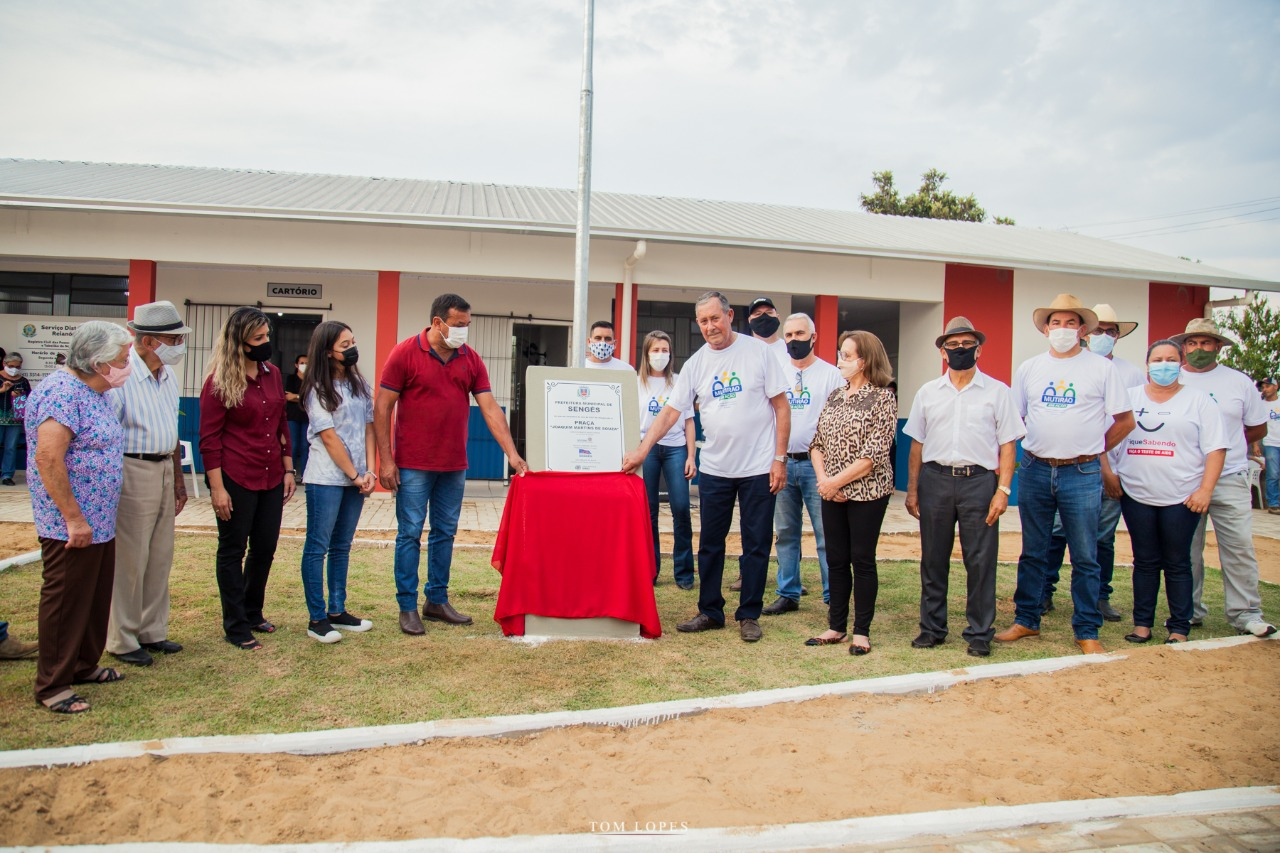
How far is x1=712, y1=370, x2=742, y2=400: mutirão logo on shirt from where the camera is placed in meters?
5.36

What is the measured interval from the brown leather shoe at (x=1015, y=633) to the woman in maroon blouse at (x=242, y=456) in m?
4.60

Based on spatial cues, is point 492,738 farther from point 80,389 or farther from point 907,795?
point 80,389

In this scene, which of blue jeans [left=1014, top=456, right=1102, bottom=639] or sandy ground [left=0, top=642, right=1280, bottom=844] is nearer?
sandy ground [left=0, top=642, right=1280, bottom=844]

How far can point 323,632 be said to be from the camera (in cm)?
502

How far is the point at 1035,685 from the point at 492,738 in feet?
9.30

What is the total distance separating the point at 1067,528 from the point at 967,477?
33.9 inches

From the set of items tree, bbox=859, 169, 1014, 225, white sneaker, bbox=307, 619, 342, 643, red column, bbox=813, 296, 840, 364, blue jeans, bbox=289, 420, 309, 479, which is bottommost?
white sneaker, bbox=307, 619, 342, 643

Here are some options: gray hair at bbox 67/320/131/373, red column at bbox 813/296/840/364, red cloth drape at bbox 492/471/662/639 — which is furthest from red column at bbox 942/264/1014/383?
gray hair at bbox 67/320/131/373

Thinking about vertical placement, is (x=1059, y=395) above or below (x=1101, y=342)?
below

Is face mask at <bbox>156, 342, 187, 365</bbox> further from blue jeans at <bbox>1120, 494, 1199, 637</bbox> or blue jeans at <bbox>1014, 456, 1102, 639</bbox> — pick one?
blue jeans at <bbox>1120, 494, 1199, 637</bbox>

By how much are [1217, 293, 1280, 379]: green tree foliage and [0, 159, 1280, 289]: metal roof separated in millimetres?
3703

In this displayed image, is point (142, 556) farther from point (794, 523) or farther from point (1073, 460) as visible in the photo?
point (1073, 460)

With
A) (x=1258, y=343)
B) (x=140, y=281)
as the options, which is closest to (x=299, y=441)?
(x=140, y=281)

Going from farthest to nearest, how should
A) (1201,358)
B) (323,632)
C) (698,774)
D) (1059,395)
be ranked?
1. (1201,358)
2. (1059,395)
3. (323,632)
4. (698,774)
